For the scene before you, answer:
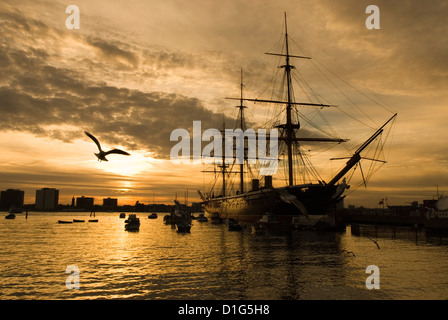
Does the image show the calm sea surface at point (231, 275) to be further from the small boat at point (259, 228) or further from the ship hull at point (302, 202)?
the ship hull at point (302, 202)

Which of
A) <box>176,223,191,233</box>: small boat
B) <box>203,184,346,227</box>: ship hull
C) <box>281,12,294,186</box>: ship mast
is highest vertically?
<box>281,12,294,186</box>: ship mast

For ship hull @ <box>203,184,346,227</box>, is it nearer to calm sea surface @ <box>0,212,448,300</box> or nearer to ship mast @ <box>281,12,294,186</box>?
ship mast @ <box>281,12,294,186</box>

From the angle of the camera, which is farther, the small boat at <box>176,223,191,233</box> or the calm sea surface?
the small boat at <box>176,223,191,233</box>

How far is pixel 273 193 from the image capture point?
67938 mm

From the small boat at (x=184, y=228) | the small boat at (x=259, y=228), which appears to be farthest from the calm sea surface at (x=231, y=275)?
the small boat at (x=184, y=228)

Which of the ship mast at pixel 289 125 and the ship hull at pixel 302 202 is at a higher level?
the ship mast at pixel 289 125

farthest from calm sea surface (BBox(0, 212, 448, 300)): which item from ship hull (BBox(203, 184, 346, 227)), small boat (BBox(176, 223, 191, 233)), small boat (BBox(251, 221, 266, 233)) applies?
small boat (BBox(176, 223, 191, 233))

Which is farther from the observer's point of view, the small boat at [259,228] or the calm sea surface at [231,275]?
the small boat at [259,228]

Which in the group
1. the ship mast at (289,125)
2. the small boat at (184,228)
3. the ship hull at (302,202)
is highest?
the ship mast at (289,125)

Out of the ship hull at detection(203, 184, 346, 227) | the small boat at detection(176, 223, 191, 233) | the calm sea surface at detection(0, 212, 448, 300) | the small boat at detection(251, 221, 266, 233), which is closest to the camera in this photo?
the calm sea surface at detection(0, 212, 448, 300)

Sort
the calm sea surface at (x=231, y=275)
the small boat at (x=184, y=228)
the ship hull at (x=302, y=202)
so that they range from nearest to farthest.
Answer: the calm sea surface at (x=231, y=275) → the ship hull at (x=302, y=202) → the small boat at (x=184, y=228)

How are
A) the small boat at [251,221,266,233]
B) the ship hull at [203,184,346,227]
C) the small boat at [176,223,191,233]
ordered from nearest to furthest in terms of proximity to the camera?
the small boat at [251,221,266,233] → the ship hull at [203,184,346,227] → the small boat at [176,223,191,233]

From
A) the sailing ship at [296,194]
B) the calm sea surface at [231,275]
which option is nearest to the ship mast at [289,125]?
the sailing ship at [296,194]

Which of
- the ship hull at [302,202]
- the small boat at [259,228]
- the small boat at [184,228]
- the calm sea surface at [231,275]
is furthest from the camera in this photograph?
the small boat at [184,228]
